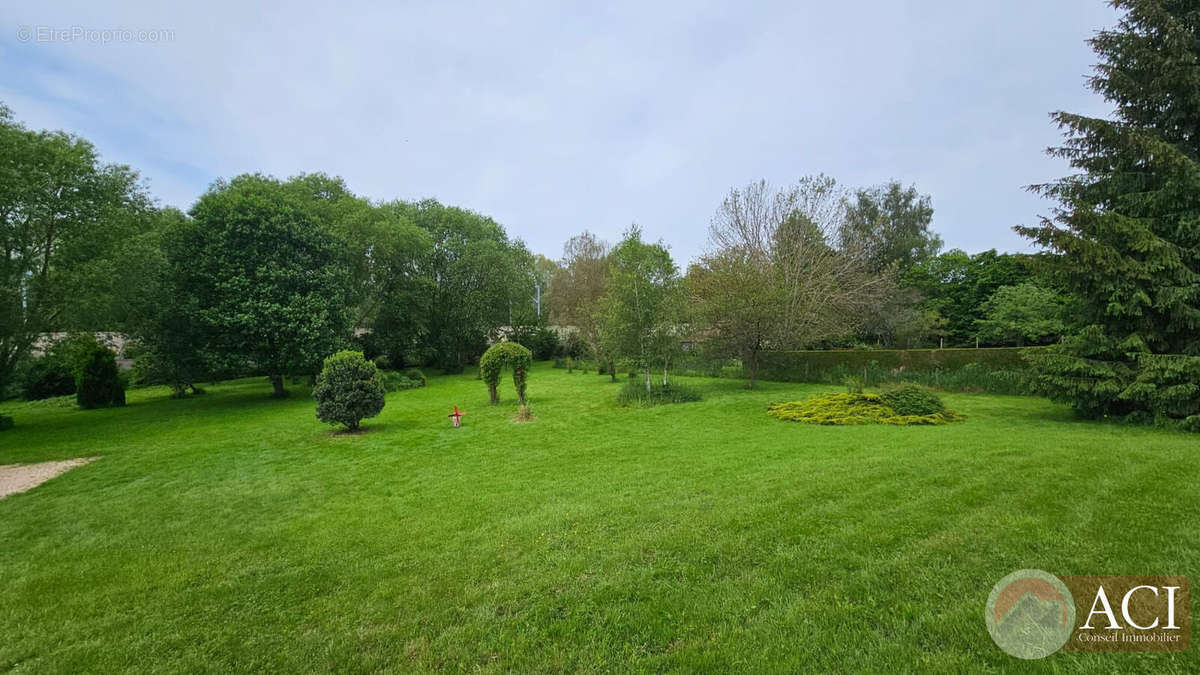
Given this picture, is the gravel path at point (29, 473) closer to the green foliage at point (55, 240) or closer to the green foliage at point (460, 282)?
the green foliage at point (55, 240)

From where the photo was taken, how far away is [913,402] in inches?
389

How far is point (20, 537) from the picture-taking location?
4.46m

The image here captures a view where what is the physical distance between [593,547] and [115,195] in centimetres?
1669

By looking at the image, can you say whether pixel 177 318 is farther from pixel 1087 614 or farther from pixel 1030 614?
pixel 1087 614

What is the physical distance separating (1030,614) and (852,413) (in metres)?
8.26

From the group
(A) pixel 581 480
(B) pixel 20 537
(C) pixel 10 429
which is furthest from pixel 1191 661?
(C) pixel 10 429

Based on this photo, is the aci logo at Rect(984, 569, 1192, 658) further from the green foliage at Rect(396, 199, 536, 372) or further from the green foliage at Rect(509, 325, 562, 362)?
the green foliage at Rect(509, 325, 562, 362)

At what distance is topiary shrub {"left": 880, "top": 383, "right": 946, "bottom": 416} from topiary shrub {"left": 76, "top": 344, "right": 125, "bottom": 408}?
2525 centimetres

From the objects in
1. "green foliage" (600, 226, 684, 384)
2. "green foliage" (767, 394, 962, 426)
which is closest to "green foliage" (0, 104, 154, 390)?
"green foliage" (600, 226, 684, 384)

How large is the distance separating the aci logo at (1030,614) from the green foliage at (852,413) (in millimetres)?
7169

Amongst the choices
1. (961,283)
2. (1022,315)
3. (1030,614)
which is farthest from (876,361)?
(961,283)

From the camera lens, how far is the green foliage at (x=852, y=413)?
939 centimetres

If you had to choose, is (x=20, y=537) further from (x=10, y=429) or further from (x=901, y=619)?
(x=10, y=429)

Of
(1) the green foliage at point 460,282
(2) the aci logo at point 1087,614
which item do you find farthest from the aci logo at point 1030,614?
(1) the green foliage at point 460,282
